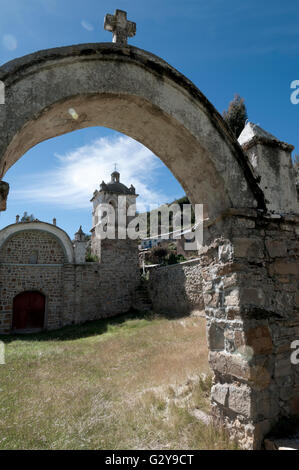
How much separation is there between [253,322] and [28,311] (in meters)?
13.8

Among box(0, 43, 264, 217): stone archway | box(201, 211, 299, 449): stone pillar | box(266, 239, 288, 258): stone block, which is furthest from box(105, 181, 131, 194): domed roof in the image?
box(266, 239, 288, 258): stone block

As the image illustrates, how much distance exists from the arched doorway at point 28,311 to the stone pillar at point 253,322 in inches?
519

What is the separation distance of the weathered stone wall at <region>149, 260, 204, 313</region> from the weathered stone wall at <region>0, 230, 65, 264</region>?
211 inches

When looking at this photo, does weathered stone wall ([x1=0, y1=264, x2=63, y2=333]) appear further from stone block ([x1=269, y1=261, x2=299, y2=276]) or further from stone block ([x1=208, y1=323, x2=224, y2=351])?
stone block ([x1=269, y1=261, x2=299, y2=276])

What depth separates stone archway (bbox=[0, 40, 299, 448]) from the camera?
8.34ft

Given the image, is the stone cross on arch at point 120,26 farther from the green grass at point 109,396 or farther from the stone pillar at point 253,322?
the green grass at point 109,396

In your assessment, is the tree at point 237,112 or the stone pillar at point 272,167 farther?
the tree at point 237,112

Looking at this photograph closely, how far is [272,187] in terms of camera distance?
347 cm

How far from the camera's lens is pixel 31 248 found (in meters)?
14.9

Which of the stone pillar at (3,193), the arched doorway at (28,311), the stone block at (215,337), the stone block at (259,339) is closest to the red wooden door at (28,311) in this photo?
the arched doorway at (28,311)

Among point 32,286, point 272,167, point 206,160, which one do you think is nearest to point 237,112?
point 32,286

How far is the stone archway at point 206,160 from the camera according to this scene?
2.54 meters

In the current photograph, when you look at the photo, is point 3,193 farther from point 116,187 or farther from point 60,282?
point 116,187

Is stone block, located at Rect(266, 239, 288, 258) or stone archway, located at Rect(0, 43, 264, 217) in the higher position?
stone archway, located at Rect(0, 43, 264, 217)
